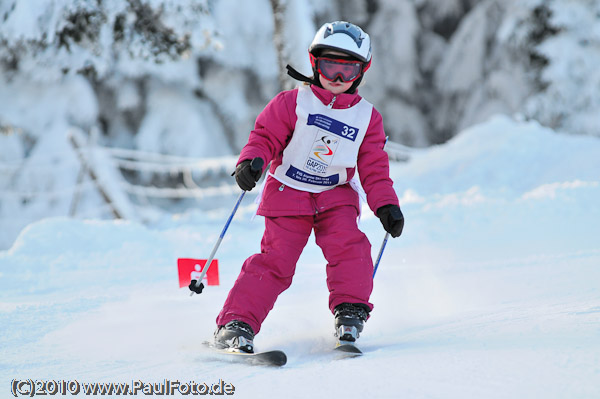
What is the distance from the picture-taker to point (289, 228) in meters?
2.62

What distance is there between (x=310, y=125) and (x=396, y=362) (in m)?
1.07

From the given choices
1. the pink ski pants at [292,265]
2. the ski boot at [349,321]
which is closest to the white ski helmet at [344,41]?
the pink ski pants at [292,265]

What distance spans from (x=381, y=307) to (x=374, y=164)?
2.44ft

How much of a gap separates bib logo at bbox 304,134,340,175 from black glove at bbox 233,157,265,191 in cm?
Result: 26

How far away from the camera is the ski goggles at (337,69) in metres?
2.58

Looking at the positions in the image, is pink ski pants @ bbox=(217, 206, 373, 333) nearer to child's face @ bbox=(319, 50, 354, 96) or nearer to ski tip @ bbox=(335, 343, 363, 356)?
ski tip @ bbox=(335, 343, 363, 356)

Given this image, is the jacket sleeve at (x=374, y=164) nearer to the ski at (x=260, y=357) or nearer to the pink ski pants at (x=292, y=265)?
the pink ski pants at (x=292, y=265)

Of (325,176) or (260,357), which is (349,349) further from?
(325,176)

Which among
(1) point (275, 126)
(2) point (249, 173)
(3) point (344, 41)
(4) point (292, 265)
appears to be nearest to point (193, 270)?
(4) point (292, 265)

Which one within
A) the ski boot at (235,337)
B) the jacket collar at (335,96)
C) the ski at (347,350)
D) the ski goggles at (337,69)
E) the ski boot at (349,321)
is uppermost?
the ski goggles at (337,69)

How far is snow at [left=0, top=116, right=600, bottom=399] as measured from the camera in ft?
5.72

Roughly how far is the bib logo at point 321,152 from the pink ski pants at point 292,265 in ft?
0.62

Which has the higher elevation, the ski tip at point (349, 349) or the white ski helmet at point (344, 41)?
the white ski helmet at point (344, 41)

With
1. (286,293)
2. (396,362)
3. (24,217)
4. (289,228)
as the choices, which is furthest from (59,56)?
(396,362)
